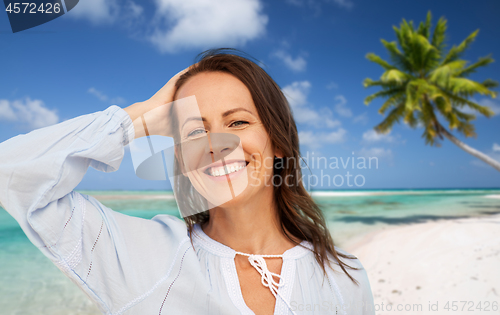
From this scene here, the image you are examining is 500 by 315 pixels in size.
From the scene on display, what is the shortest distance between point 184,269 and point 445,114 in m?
20.3

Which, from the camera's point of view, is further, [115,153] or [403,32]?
[403,32]

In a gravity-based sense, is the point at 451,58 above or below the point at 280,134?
above

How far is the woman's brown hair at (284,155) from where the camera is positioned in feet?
5.62

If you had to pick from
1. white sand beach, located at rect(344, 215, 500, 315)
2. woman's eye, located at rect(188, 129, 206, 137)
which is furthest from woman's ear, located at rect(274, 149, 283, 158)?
white sand beach, located at rect(344, 215, 500, 315)

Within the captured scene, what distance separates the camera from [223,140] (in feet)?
5.05

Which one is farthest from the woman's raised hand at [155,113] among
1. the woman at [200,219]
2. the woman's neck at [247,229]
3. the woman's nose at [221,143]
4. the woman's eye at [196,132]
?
the woman's neck at [247,229]

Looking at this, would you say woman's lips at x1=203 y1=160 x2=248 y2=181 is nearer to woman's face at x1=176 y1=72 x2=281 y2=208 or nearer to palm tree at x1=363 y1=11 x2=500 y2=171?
woman's face at x1=176 y1=72 x2=281 y2=208

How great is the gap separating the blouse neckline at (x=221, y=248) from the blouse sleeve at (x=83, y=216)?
218mm

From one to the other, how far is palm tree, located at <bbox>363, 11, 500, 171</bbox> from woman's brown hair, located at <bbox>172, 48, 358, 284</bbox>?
56.7 feet

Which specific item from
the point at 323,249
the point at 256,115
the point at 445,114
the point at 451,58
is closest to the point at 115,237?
the point at 256,115

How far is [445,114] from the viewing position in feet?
56.9

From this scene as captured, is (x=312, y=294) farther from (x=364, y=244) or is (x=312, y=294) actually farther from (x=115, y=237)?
(x=364, y=244)

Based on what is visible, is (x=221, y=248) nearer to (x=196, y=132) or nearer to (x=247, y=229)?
(x=247, y=229)

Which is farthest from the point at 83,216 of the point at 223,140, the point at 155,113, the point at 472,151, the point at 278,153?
the point at 472,151
